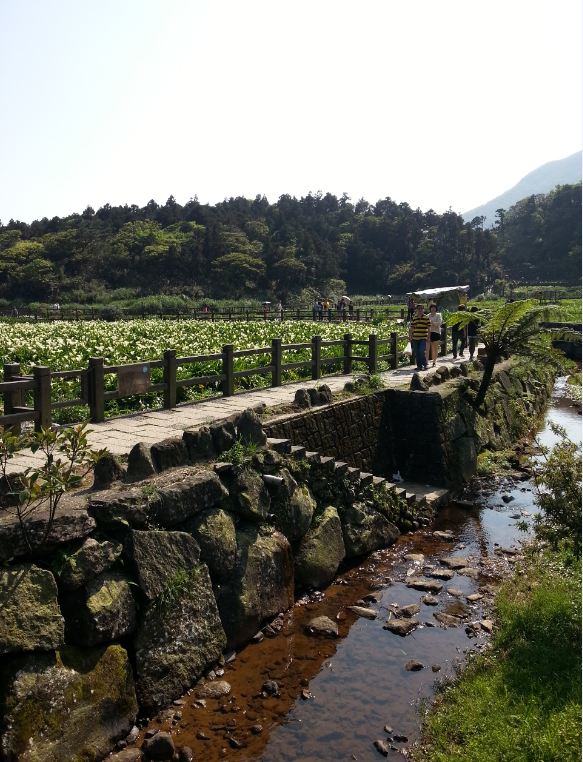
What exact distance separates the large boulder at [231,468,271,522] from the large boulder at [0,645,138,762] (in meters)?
2.21

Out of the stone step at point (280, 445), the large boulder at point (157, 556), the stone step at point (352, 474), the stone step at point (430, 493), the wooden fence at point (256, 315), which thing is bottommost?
the stone step at point (430, 493)

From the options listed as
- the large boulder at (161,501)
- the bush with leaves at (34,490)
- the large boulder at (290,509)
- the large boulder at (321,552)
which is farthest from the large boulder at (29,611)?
the large boulder at (321,552)

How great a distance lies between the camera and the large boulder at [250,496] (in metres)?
7.43

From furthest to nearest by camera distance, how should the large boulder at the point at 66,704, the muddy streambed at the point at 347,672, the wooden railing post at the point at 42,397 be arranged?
the wooden railing post at the point at 42,397, the muddy streambed at the point at 347,672, the large boulder at the point at 66,704

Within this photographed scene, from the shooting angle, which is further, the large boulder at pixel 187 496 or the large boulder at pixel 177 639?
the large boulder at pixel 187 496

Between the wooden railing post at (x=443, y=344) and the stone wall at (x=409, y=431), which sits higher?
the wooden railing post at (x=443, y=344)

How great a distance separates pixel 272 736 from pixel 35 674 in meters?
1.99

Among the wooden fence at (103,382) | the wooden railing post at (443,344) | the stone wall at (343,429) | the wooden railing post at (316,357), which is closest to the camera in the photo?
the wooden fence at (103,382)

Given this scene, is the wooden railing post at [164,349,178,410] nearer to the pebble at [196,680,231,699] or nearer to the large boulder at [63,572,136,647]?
the large boulder at [63,572,136,647]

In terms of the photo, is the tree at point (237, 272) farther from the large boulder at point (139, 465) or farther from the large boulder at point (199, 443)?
the large boulder at point (139, 465)

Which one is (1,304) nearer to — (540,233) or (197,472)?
(197,472)

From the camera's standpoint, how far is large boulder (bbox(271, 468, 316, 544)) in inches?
317

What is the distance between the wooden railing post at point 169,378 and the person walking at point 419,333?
714 cm

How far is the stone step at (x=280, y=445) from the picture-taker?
8635 mm
